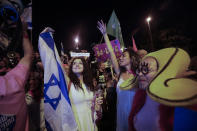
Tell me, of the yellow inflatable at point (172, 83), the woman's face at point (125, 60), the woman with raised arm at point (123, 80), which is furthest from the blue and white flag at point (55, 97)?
the woman's face at point (125, 60)

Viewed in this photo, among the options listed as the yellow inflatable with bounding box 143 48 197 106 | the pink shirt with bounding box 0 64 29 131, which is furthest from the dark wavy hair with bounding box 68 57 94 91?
the yellow inflatable with bounding box 143 48 197 106

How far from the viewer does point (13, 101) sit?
58.1 inches

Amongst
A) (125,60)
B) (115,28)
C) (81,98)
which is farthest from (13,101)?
(115,28)

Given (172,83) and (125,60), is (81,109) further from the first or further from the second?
(172,83)

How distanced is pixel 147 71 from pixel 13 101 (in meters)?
1.60

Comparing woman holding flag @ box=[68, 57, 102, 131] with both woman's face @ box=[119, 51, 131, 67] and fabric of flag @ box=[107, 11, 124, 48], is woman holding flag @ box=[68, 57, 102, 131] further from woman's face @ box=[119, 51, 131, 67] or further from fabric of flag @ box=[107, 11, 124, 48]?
fabric of flag @ box=[107, 11, 124, 48]

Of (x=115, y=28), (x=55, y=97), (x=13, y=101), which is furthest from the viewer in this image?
(x=115, y=28)

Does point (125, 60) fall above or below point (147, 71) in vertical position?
above

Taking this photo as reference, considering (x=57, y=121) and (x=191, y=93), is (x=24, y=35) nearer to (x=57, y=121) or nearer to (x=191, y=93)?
(x=57, y=121)

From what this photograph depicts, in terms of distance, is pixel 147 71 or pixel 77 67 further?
pixel 77 67

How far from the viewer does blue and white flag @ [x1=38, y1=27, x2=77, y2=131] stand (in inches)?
71.4

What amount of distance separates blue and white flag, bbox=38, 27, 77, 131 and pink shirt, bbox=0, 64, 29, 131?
1.05ft

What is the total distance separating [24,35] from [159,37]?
44.1ft

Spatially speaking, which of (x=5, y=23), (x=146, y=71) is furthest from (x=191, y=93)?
(x=5, y=23)
